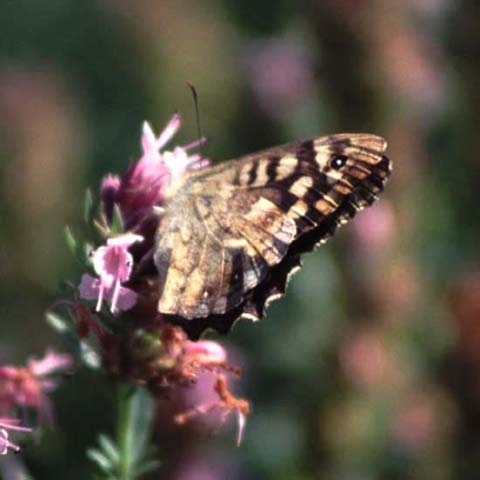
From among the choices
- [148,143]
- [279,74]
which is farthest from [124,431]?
[279,74]

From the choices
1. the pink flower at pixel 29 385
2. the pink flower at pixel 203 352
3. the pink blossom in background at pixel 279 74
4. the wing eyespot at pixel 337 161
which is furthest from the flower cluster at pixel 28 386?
the pink blossom in background at pixel 279 74

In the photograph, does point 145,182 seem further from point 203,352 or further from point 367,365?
point 367,365

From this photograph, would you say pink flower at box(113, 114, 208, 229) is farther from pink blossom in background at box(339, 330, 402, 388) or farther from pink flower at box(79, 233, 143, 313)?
pink blossom in background at box(339, 330, 402, 388)

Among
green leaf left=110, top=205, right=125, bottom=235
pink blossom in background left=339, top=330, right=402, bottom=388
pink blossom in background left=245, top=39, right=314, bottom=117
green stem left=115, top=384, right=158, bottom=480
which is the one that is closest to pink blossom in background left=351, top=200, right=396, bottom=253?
pink blossom in background left=339, top=330, right=402, bottom=388

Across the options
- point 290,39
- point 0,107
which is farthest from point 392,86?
point 0,107

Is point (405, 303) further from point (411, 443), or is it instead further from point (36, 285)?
point (36, 285)

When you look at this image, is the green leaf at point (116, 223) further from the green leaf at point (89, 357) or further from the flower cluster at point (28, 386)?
the flower cluster at point (28, 386)
